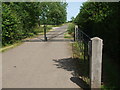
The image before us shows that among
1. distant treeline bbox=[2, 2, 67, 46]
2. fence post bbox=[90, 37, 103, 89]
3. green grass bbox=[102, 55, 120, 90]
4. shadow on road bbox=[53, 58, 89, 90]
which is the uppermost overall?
distant treeline bbox=[2, 2, 67, 46]

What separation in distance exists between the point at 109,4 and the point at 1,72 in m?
5.63

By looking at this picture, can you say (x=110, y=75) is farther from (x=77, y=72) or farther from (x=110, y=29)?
(x=110, y=29)

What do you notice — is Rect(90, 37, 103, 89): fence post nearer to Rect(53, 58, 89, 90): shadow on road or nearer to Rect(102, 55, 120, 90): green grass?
Rect(102, 55, 120, 90): green grass

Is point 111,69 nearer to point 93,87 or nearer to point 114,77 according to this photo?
point 114,77

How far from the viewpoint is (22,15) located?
20062 millimetres

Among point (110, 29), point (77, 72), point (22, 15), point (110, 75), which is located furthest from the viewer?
point (22, 15)

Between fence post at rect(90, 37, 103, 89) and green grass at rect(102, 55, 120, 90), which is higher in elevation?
fence post at rect(90, 37, 103, 89)

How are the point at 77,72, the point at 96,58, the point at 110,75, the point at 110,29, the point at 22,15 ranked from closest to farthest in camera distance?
the point at 96,58 < the point at 110,75 < the point at 77,72 < the point at 110,29 < the point at 22,15

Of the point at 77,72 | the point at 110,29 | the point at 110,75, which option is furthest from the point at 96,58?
the point at 110,29

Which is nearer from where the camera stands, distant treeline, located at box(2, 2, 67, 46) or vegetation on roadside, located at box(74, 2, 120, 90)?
vegetation on roadside, located at box(74, 2, 120, 90)

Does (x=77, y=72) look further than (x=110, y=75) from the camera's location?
Yes

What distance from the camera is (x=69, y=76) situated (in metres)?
6.69

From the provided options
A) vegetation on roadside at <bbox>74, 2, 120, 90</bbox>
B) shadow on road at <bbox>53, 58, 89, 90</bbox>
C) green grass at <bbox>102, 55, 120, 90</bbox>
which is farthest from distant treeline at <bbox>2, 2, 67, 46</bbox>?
green grass at <bbox>102, 55, 120, 90</bbox>

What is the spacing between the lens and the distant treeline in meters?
15.0
